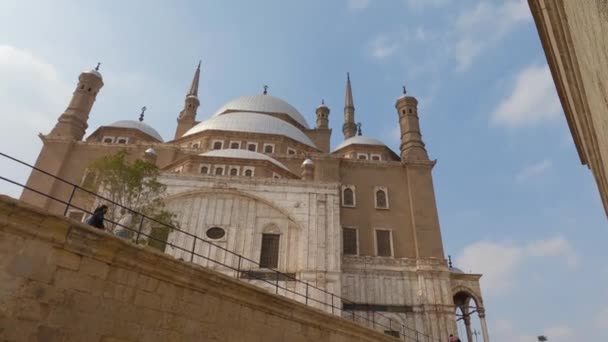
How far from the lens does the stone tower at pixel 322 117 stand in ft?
107

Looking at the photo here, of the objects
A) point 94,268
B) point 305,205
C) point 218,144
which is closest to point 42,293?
point 94,268

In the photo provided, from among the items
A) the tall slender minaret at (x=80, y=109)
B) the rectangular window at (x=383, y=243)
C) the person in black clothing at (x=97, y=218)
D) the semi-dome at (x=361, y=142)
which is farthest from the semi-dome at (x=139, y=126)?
the person in black clothing at (x=97, y=218)

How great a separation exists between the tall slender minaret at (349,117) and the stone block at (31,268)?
97.7 feet

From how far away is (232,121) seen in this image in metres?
26.3

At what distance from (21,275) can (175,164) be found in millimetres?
16601

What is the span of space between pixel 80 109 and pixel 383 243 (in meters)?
18.5

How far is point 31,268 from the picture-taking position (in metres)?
4.16

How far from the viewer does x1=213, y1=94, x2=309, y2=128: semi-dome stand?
3251cm

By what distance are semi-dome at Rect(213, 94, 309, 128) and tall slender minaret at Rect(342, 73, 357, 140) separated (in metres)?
3.52

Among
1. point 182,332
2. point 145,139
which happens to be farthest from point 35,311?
point 145,139

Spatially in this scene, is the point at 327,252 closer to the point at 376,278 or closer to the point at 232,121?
the point at 376,278

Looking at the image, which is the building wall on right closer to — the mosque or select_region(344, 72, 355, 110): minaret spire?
the mosque

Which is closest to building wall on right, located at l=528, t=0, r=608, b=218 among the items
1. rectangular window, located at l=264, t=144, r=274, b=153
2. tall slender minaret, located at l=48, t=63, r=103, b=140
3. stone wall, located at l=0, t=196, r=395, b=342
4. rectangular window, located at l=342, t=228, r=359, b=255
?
stone wall, located at l=0, t=196, r=395, b=342

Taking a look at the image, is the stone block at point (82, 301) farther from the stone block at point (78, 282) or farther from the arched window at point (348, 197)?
the arched window at point (348, 197)
